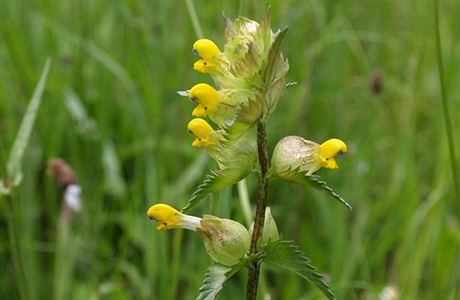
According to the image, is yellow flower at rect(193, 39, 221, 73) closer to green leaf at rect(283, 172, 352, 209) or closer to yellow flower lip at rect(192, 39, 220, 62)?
yellow flower lip at rect(192, 39, 220, 62)

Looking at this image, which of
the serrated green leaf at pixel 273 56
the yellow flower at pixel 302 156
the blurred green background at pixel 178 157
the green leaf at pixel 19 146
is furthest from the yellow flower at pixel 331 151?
the green leaf at pixel 19 146

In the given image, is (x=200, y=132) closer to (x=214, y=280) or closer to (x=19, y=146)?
(x=214, y=280)

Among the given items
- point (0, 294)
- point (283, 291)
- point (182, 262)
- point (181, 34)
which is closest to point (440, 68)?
point (283, 291)

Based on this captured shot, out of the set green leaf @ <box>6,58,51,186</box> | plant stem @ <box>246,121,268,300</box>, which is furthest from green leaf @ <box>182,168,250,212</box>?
green leaf @ <box>6,58,51,186</box>

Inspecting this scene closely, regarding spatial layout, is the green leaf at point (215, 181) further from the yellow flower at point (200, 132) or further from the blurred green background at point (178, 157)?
the blurred green background at point (178, 157)

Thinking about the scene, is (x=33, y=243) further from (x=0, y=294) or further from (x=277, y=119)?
(x=277, y=119)

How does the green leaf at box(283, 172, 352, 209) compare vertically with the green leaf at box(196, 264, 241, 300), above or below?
above
